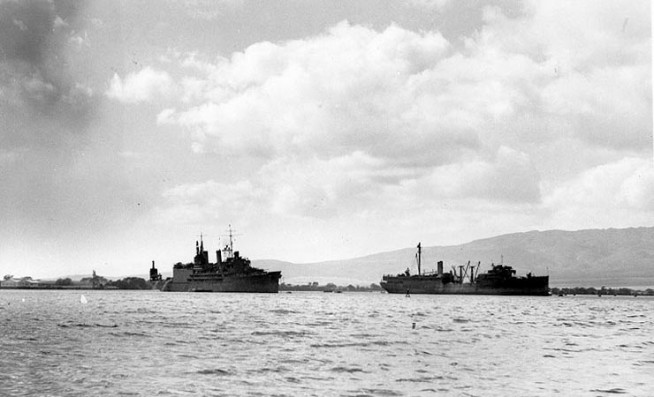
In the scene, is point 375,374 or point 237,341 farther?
point 237,341

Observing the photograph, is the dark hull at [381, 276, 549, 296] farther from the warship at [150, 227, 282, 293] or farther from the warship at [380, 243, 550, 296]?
the warship at [150, 227, 282, 293]

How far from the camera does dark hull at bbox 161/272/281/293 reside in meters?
164

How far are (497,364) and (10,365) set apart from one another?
57.2 feet

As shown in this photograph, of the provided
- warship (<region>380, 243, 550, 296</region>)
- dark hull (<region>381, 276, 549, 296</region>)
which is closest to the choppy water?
warship (<region>380, 243, 550, 296</region>)

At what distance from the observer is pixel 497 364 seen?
24.7 meters

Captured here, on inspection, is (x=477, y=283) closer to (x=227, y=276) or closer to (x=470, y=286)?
(x=470, y=286)

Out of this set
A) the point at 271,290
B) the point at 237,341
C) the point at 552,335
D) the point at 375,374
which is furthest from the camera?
the point at 271,290

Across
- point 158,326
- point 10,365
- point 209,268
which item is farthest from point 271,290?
point 10,365

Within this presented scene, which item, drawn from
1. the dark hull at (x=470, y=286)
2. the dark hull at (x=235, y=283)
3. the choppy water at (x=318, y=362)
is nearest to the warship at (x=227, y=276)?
the dark hull at (x=235, y=283)

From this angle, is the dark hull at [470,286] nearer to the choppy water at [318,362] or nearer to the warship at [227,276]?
the warship at [227,276]

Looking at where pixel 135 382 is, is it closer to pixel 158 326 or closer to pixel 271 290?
pixel 158 326

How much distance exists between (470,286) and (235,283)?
189 ft

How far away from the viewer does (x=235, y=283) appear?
16388cm

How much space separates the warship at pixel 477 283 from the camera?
160750mm
